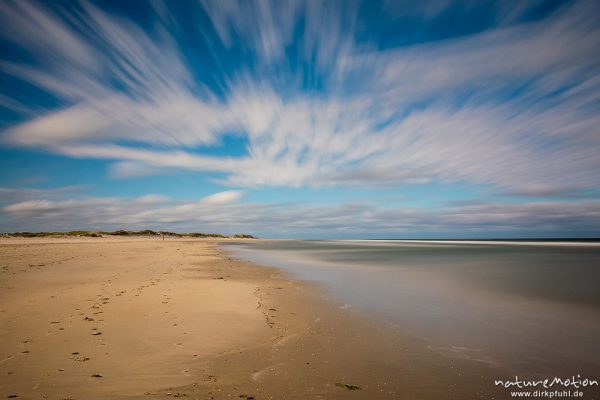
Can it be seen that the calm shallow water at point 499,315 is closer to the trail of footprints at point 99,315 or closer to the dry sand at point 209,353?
the dry sand at point 209,353

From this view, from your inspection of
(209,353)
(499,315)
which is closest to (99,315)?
(209,353)

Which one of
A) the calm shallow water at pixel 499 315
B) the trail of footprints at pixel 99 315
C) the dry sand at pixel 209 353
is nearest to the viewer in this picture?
the dry sand at pixel 209 353

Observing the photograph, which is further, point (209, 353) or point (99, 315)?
point (99, 315)

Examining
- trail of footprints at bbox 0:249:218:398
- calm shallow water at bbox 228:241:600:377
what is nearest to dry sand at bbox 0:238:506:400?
trail of footprints at bbox 0:249:218:398

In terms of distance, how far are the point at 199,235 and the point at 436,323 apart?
17313cm

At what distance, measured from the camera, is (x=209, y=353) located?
704 centimetres

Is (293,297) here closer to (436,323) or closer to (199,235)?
(436,323)

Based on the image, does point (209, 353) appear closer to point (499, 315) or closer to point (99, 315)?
point (99, 315)

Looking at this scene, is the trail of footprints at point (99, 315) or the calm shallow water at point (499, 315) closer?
the trail of footprints at point (99, 315)

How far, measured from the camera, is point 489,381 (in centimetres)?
591

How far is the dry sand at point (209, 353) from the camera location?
17.8ft

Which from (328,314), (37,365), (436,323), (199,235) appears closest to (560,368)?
(436,323)

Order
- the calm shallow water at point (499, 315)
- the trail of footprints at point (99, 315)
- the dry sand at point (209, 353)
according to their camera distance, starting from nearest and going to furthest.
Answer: the dry sand at point (209, 353), the trail of footprints at point (99, 315), the calm shallow water at point (499, 315)

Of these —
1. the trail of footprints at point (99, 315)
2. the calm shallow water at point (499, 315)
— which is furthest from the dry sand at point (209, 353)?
the calm shallow water at point (499, 315)
